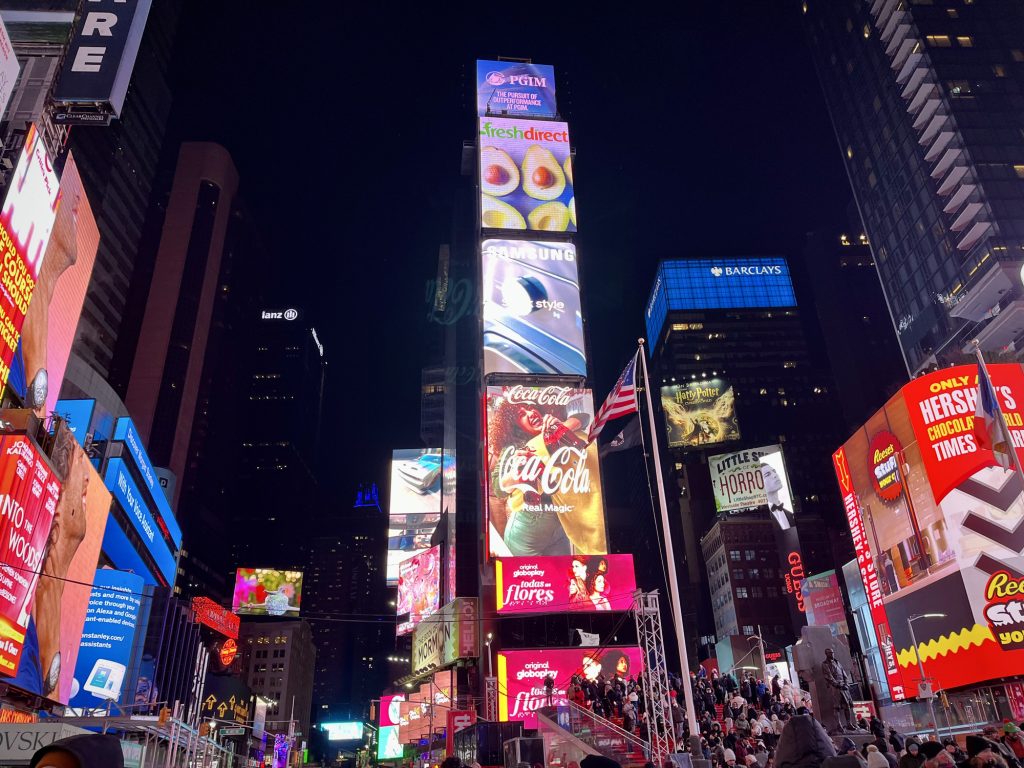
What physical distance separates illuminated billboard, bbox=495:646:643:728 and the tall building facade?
284ft

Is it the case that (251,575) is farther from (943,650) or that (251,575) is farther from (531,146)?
(943,650)

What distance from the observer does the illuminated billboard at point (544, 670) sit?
3753cm

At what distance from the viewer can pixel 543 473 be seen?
4650cm

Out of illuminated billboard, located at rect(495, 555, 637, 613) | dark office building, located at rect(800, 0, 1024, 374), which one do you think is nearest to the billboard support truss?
illuminated billboard, located at rect(495, 555, 637, 613)

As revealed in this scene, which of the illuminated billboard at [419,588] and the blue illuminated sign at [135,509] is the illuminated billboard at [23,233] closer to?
the blue illuminated sign at [135,509]

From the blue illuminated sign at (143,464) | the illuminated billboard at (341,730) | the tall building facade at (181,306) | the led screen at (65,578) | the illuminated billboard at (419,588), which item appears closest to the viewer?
the led screen at (65,578)

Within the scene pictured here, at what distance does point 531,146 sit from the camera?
59.8 meters

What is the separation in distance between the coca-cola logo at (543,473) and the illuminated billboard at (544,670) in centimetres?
1003

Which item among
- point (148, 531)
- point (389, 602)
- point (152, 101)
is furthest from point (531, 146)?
point (389, 602)

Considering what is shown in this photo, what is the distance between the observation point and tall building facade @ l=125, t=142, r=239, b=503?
11012 cm

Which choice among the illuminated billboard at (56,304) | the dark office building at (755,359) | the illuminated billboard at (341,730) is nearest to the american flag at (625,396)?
the illuminated billboard at (56,304)

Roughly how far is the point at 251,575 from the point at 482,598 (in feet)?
205

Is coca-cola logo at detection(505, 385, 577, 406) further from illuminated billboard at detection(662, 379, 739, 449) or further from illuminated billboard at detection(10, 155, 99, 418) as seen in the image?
illuminated billboard at detection(662, 379, 739, 449)

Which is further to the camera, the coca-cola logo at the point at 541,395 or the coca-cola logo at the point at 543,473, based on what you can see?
the coca-cola logo at the point at 541,395
